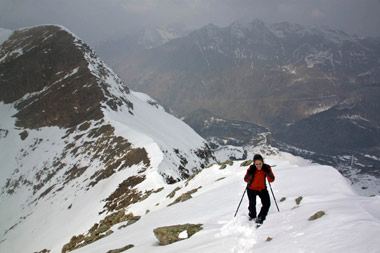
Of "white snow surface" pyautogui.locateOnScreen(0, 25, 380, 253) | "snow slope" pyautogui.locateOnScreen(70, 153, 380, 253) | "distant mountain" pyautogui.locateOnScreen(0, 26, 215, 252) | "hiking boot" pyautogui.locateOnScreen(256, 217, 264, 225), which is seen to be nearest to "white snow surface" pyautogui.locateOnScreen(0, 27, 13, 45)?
"distant mountain" pyautogui.locateOnScreen(0, 26, 215, 252)

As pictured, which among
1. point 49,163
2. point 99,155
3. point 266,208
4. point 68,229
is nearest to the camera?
point 266,208

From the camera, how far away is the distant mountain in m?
46.7

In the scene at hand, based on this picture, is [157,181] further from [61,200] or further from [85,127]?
[85,127]

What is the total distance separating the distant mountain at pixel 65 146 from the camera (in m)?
46.7

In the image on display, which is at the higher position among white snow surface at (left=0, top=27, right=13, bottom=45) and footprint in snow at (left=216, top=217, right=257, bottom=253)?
white snow surface at (left=0, top=27, right=13, bottom=45)

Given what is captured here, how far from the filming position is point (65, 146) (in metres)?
73.6

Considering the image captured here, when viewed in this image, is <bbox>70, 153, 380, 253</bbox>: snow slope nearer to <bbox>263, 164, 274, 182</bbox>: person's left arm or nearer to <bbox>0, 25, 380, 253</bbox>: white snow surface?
<bbox>0, 25, 380, 253</bbox>: white snow surface

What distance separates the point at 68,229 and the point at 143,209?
59.2ft

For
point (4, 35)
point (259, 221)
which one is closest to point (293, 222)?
point (259, 221)

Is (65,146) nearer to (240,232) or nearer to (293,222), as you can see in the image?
(240,232)

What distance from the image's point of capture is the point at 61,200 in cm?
5262

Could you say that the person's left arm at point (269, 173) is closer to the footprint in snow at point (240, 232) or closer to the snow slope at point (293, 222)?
the snow slope at point (293, 222)

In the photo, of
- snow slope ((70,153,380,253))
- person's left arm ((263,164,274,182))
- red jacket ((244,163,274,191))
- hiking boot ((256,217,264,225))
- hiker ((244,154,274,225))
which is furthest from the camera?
red jacket ((244,163,274,191))

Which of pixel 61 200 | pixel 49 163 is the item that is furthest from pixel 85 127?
pixel 61 200
